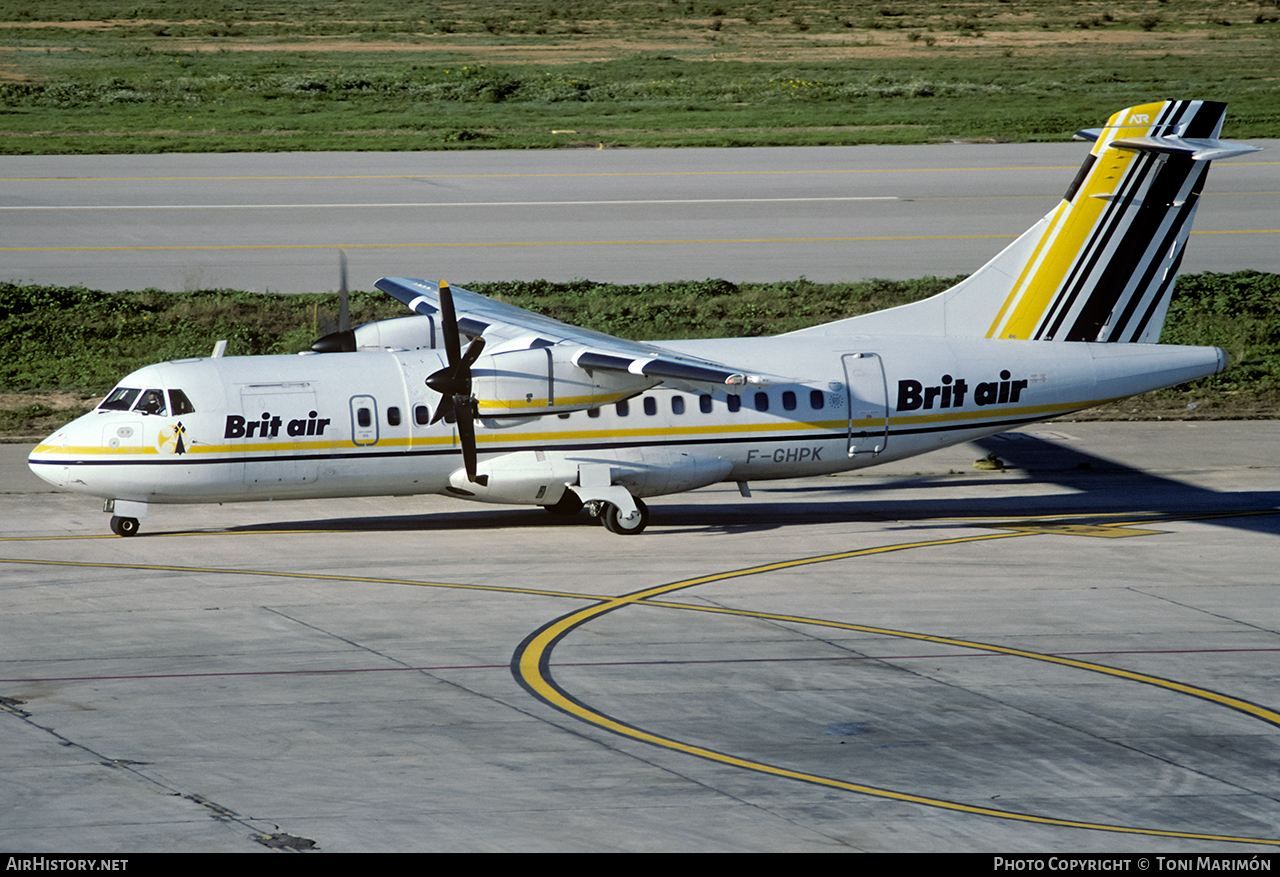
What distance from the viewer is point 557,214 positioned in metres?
48.2

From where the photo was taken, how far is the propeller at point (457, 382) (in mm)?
24328

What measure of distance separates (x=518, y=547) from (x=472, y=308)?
17.2ft

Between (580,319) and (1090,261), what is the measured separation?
14.7 metres

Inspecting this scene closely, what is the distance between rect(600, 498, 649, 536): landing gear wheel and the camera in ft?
86.8

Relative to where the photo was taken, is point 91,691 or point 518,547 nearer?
point 91,691

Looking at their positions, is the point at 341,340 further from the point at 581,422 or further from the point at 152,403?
the point at 581,422

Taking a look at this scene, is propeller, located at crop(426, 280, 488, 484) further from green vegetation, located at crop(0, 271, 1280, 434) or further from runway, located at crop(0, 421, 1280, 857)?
green vegetation, located at crop(0, 271, 1280, 434)

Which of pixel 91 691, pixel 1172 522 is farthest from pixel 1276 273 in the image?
pixel 91 691

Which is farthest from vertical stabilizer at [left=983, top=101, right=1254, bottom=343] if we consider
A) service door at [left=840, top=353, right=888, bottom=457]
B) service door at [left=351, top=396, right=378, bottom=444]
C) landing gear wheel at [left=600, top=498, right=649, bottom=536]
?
service door at [left=351, top=396, right=378, bottom=444]

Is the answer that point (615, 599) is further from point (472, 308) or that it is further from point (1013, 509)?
point (1013, 509)

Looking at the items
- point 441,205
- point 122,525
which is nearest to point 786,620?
point 122,525

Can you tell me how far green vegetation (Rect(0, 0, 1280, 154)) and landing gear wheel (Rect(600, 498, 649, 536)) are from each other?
34292 mm

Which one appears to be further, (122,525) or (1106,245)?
(1106,245)

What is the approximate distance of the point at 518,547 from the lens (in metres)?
25.7
